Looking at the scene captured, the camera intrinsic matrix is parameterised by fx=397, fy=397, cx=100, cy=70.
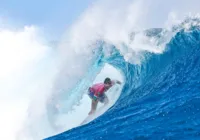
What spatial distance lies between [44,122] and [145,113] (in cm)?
545

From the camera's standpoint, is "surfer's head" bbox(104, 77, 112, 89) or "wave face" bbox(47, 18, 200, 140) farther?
"surfer's head" bbox(104, 77, 112, 89)

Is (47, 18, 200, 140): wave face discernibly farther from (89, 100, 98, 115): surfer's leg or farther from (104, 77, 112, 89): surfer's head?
(89, 100, 98, 115): surfer's leg

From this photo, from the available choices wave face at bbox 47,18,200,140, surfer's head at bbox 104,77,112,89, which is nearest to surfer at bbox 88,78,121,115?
surfer's head at bbox 104,77,112,89

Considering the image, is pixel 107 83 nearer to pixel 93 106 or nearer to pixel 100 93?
pixel 100 93

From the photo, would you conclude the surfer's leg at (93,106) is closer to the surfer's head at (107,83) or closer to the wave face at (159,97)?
the surfer's head at (107,83)

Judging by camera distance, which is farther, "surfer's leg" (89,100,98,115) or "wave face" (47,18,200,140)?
"surfer's leg" (89,100,98,115)

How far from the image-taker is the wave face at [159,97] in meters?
10.7

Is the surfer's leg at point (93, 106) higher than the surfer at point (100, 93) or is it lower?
lower

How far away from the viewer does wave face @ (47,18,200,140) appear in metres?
10.7

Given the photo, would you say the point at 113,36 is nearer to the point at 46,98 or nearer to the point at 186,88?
the point at 46,98

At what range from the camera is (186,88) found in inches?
535

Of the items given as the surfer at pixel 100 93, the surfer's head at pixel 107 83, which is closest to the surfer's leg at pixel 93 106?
the surfer at pixel 100 93

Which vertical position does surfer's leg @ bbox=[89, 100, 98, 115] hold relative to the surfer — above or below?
below

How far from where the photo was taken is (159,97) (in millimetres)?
13641
